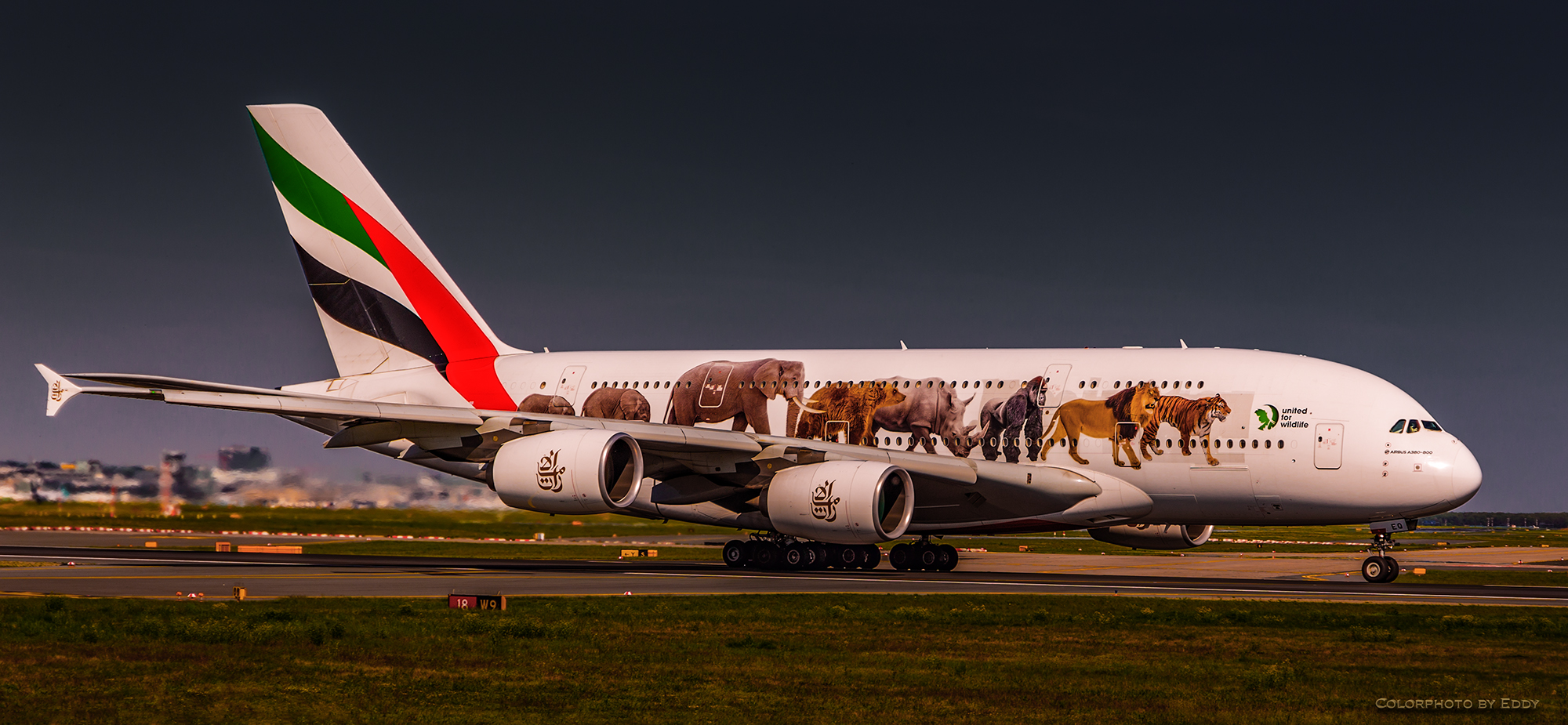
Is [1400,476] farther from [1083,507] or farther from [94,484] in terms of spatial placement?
[94,484]

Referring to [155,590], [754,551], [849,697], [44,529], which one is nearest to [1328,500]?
[754,551]

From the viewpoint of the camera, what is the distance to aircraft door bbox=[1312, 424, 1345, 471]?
85.4ft

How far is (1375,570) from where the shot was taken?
26.3m

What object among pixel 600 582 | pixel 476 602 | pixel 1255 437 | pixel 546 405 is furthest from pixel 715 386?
pixel 476 602

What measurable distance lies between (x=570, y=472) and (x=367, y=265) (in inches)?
467

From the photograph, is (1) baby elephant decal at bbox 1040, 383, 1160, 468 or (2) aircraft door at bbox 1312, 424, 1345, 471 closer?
(2) aircraft door at bbox 1312, 424, 1345, 471

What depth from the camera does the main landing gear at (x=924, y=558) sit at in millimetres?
30094

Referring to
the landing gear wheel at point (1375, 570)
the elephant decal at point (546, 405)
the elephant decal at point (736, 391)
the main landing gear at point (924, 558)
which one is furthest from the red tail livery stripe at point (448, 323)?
the landing gear wheel at point (1375, 570)

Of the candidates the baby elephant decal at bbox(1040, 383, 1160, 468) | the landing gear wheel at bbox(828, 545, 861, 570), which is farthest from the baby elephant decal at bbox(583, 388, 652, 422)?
the baby elephant decal at bbox(1040, 383, 1160, 468)

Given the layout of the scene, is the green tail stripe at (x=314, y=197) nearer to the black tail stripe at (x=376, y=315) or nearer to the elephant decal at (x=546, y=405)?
the black tail stripe at (x=376, y=315)

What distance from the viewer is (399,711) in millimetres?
9859

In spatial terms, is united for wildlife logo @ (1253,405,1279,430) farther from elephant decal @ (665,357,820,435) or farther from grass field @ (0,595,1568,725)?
elephant decal @ (665,357,820,435)

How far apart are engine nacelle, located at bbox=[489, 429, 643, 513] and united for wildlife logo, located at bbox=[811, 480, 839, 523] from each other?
3.15 meters

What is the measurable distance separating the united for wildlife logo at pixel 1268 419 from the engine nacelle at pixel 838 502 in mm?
6574
